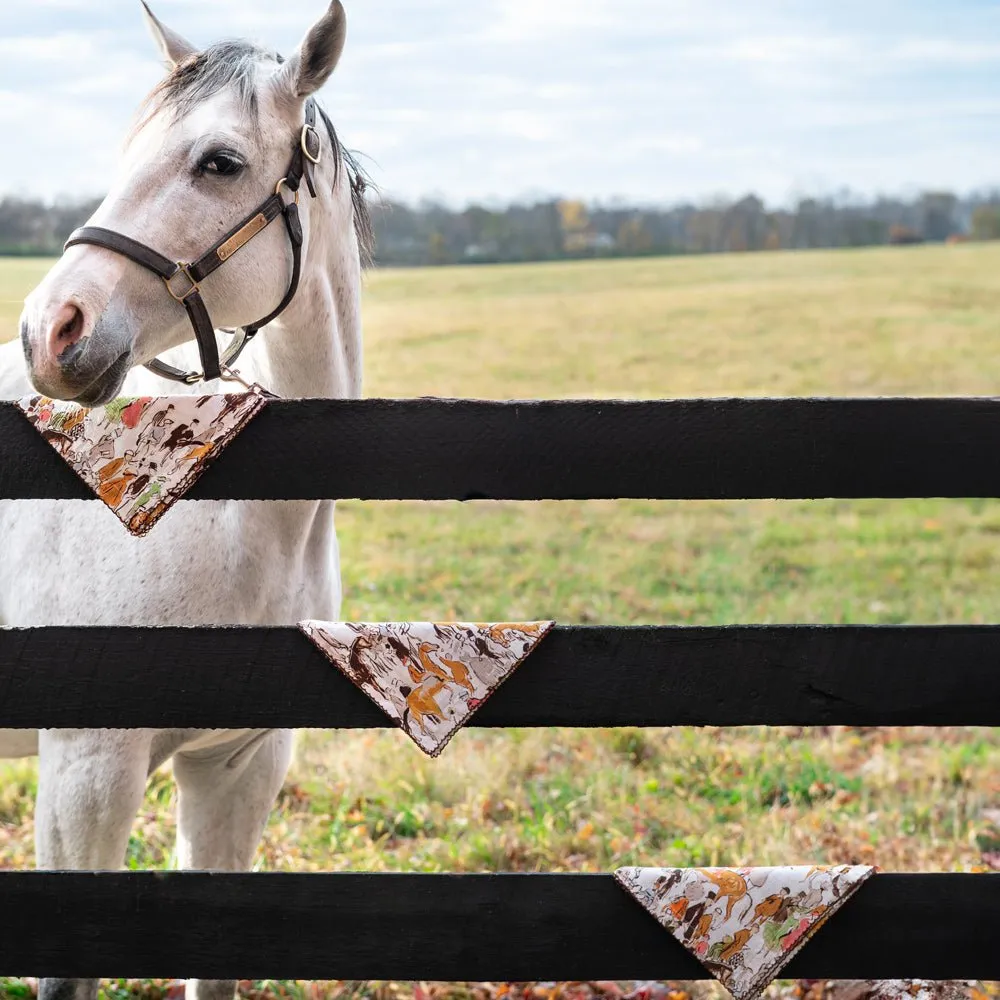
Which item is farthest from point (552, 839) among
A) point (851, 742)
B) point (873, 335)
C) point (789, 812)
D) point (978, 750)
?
point (873, 335)

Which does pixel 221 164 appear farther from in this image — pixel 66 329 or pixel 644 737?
pixel 644 737

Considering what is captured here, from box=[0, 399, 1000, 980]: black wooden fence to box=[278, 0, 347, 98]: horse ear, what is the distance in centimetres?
105

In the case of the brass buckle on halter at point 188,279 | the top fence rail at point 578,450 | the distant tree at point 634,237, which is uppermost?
the distant tree at point 634,237

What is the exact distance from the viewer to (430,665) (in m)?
2.11

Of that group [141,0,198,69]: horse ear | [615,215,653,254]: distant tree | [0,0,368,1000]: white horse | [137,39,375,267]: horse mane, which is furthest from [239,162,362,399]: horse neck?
[615,215,653,254]: distant tree

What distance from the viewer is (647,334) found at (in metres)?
29.5

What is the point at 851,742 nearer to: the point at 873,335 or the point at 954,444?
the point at 954,444

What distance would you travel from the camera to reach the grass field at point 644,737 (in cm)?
442

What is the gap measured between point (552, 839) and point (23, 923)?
248 cm

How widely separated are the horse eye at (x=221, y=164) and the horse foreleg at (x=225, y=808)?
5.15 ft

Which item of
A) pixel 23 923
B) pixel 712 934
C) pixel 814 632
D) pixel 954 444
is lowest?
pixel 712 934

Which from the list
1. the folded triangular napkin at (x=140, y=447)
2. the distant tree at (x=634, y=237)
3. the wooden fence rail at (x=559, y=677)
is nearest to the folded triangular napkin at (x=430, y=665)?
the wooden fence rail at (x=559, y=677)

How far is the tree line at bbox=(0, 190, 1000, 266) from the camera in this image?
29.7 meters

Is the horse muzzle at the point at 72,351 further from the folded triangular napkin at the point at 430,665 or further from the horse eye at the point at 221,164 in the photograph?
the folded triangular napkin at the point at 430,665
